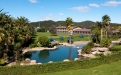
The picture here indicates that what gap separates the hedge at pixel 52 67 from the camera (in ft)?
79.3

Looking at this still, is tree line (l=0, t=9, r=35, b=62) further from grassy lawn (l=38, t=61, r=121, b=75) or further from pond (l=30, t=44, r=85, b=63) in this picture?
grassy lawn (l=38, t=61, r=121, b=75)

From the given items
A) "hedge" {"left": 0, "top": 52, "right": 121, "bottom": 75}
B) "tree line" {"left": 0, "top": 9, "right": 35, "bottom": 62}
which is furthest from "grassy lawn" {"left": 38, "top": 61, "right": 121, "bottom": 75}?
"tree line" {"left": 0, "top": 9, "right": 35, "bottom": 62}

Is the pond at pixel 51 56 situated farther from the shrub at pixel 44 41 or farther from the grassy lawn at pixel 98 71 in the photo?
the grassy lawn at pixel 98 71

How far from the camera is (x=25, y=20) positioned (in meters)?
68.1

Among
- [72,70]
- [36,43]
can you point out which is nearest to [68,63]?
[72,70]

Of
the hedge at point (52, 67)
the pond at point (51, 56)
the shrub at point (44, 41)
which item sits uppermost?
the shrub at point (44, 41)

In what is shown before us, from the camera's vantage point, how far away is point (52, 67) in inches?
1037

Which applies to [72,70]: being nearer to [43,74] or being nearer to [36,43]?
[43,74]

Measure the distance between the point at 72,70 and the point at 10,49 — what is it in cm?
2644

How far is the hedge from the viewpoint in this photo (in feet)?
79.3

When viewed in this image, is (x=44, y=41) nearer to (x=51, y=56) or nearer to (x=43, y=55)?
(x=43, y=55)

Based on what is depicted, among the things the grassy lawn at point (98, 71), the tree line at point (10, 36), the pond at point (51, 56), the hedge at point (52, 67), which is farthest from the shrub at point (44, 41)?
the grassy lawn at point (98, 71)

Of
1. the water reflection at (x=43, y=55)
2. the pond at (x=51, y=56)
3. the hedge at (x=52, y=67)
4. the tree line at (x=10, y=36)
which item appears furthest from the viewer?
the water reflection at (x=43, y=55)

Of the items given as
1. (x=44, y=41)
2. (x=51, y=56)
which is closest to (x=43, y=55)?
(x=51, y=56)
